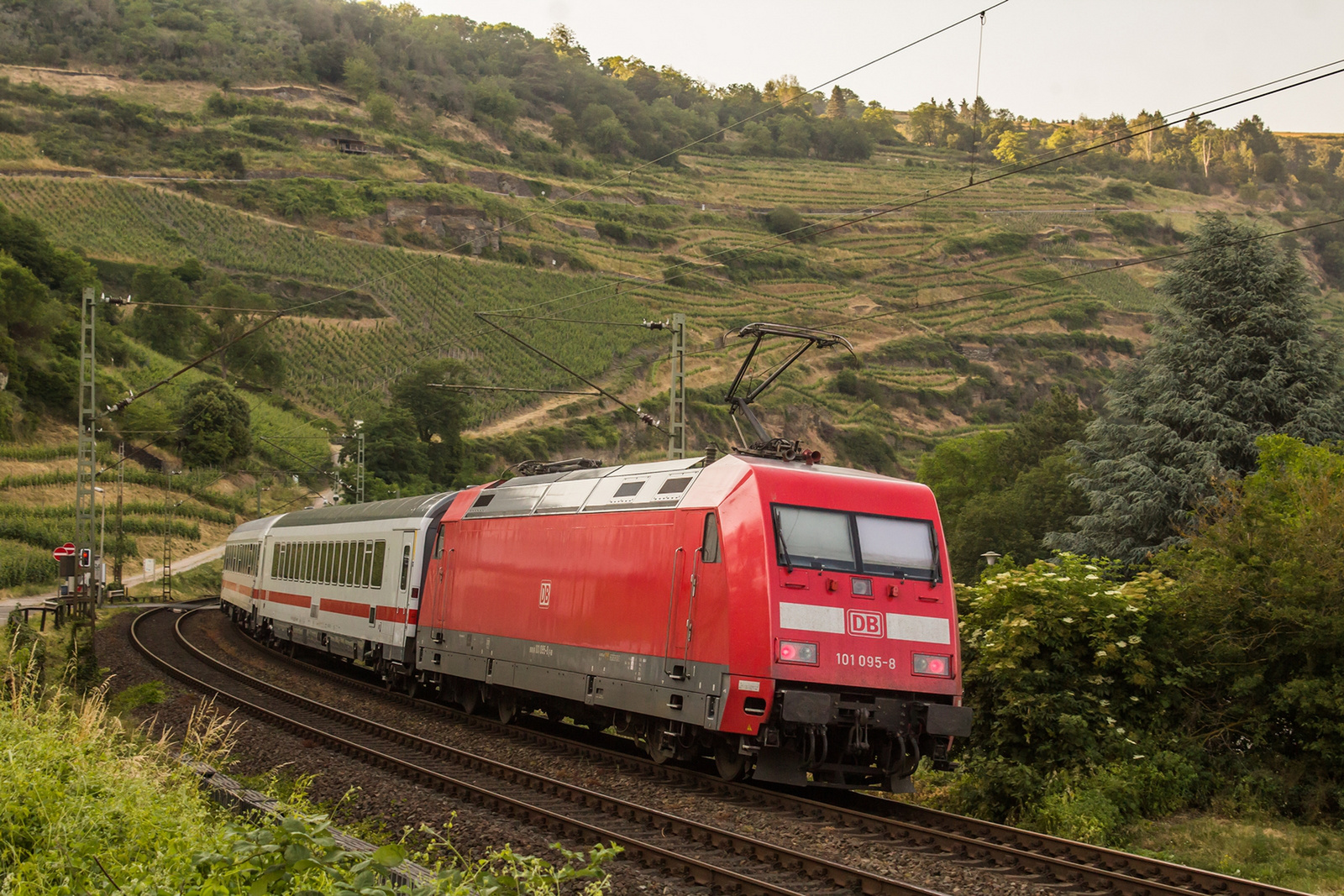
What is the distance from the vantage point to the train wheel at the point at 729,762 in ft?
40.7

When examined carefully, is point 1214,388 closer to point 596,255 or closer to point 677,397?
point 677,397

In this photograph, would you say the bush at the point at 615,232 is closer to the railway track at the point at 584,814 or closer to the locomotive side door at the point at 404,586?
the locomotive side door at the point at 404,586

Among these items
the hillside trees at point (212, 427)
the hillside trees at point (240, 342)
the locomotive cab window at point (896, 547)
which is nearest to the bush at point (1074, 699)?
the locomotive cab window at point (896, 547)

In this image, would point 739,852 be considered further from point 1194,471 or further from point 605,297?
point 605,297

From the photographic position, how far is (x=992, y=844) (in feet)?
30.8

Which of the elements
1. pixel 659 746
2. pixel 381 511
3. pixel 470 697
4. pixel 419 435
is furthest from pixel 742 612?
pixel 419 435

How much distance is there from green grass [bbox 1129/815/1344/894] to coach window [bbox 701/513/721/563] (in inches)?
186

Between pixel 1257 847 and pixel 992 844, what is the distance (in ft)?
7.57

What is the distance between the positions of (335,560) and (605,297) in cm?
8512

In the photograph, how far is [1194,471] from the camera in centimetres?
3256

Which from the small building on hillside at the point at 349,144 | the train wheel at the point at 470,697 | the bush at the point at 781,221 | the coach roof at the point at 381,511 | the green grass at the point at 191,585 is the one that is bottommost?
the green grass at the point at 191,585

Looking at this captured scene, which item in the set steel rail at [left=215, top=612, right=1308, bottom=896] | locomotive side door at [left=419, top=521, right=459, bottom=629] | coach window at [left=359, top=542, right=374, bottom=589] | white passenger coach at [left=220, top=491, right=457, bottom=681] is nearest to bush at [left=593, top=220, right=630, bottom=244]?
white passenger coach at [left=220, top=491, right=457, bottom=681]

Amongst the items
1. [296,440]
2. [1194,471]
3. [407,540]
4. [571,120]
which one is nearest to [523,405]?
[296,440]

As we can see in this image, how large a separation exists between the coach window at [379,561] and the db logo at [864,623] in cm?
1269
